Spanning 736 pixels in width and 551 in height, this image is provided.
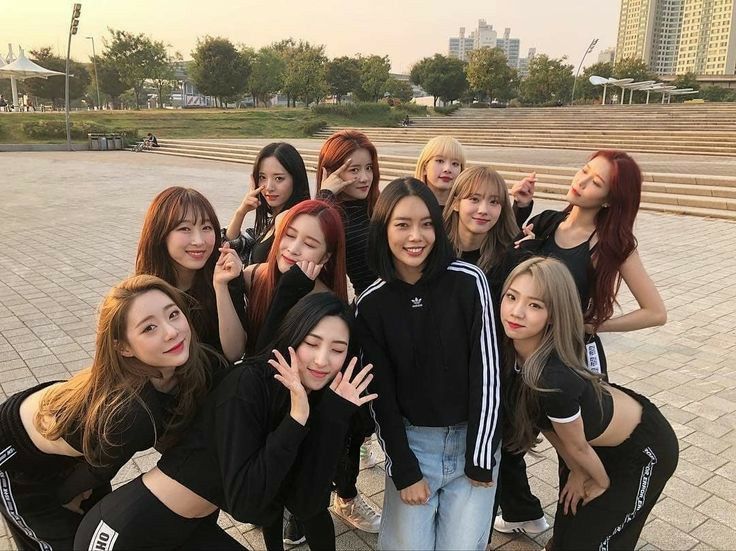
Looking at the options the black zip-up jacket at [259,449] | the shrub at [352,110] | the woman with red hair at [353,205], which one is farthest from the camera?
the shrub at [352,110]

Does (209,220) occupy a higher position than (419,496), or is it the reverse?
(209,220)

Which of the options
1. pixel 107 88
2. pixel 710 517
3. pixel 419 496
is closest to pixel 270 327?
pixel 419 496

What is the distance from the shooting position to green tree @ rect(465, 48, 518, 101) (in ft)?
157

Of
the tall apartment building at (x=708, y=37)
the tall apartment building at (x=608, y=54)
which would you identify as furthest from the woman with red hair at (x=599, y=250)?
the tall apartment building at (x=608, y=54)

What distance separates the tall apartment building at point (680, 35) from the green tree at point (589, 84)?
45192 mm

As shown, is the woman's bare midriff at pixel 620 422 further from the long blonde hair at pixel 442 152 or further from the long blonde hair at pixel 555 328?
the long blonde hair at pixel 442 152

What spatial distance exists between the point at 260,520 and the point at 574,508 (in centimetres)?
129

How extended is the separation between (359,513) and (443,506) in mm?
735

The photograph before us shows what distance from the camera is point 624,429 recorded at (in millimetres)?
2197

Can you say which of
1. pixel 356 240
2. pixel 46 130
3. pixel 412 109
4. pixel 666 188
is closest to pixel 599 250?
pixel 356 240

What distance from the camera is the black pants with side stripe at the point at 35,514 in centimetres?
212

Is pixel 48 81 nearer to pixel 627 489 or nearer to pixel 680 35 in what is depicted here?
pixel 627 489

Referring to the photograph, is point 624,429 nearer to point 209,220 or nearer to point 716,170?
point 209,220

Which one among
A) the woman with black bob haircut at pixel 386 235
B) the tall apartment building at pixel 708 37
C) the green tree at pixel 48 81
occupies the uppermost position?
the tall apartment building at pixel 708 37
